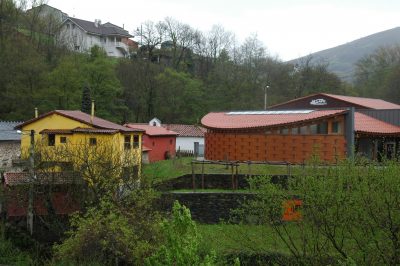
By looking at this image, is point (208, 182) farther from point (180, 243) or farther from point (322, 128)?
point (180, 243)

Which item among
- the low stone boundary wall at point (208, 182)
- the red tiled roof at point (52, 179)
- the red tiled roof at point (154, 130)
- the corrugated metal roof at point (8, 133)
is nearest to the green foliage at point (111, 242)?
the red tiled roof at point (52, 179)

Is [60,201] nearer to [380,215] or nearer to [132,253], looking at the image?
[132,253]

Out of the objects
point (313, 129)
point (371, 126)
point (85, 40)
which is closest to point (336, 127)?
point (313, 129)

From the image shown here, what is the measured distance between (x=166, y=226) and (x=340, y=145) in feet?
74.0

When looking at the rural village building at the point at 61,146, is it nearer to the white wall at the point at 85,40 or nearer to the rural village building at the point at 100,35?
the white wall at the point at 85,40

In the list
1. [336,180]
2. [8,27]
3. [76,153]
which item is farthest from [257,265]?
[8,27]

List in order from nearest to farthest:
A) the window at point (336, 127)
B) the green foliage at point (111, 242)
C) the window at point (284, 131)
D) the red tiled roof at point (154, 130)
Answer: the green foliage at point (111, 242), the window at point (336, 127), the window at point (284, 131), the red tiled roof at point (154, 130)

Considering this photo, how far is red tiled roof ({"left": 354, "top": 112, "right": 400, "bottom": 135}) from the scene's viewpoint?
30250 millimetres

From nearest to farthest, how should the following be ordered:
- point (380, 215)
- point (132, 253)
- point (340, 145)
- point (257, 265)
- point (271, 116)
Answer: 1. point (380, 215)
2. point (132, 253)
3. point (257, 265)
4. point (340, 145)
5. point (271, 116)

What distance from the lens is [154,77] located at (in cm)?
5334

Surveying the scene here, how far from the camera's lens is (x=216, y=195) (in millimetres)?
23844

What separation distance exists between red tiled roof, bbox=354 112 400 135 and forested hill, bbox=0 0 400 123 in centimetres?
2093

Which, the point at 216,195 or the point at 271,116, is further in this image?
the point at 271,116

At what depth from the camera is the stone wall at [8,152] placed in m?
31.0
